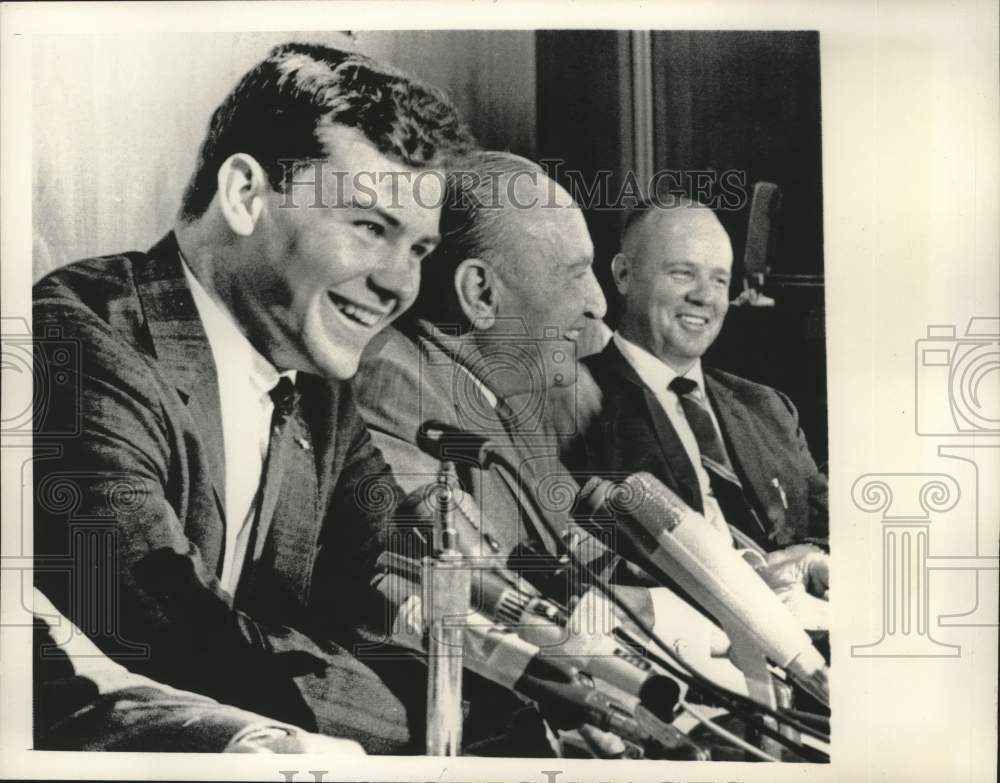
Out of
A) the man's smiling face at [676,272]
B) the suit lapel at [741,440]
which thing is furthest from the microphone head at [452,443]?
the suit lapel at [741,440]

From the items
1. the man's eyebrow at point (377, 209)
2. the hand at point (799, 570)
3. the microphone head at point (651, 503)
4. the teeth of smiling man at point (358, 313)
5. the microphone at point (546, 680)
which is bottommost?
the microphone at point (546, 680)

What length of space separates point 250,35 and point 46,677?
1796mm

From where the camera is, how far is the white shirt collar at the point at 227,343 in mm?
2744

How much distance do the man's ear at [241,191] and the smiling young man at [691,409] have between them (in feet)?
3.14

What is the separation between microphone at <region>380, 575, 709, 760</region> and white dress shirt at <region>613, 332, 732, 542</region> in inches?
23.5

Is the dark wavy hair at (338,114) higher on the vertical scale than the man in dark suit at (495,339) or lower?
higher

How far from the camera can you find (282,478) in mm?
2730

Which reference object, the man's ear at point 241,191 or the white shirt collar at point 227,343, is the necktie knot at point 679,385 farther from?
the man's ear at point 241,191

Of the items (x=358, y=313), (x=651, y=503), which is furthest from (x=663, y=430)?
(x=358, y=313)

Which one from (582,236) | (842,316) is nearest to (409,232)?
(582,236)

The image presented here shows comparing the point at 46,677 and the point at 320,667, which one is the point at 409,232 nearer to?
the point at 320,667

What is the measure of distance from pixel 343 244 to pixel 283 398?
0.44 meters

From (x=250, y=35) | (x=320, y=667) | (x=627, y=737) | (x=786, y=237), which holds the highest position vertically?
(x=250, y=35)

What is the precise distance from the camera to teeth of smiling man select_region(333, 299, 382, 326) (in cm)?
273
